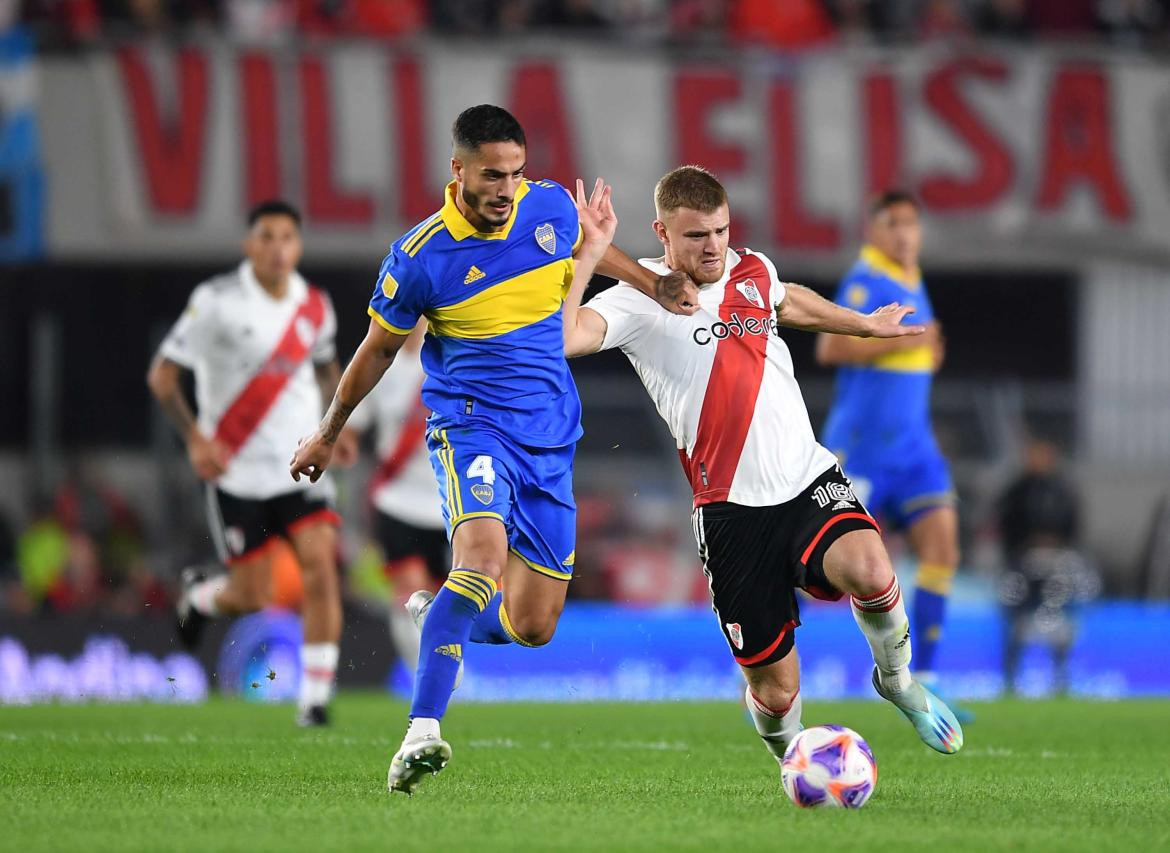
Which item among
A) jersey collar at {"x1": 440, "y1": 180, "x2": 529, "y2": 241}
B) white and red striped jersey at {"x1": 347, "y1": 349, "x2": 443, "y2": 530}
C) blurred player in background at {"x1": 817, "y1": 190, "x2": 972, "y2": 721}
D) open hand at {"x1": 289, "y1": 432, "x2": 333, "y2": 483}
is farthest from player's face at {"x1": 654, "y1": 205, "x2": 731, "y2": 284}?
white and red striped jersey at {"x1": 347, "y1": 349, "x2": 443, "y2": 530}

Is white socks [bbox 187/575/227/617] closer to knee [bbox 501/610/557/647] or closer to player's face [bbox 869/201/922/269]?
knee [bbox 501/610/557/647]

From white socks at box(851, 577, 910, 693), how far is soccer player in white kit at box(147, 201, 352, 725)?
3.85 meters

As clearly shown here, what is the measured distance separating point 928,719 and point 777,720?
20.9 inches

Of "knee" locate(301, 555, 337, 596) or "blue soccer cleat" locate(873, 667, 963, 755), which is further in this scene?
"knee" locate(301, 555, 337, 596)

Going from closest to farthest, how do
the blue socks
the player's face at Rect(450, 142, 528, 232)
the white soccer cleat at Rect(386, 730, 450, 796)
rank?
the white soccer cleat at Rect(386, 730, 450, 796) < the blue socks < the player's face at Rect(450, 142, 528, 232)

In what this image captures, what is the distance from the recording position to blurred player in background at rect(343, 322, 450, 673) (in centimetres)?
1177

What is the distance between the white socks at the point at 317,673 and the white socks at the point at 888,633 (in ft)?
11.9

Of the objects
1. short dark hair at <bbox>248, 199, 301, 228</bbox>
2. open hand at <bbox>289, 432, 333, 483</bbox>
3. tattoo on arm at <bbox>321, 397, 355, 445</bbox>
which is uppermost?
short dark hair at <bbox>248, 199, 301, 228</bbox>

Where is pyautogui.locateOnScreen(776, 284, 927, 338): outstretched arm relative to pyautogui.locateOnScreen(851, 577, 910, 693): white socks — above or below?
above

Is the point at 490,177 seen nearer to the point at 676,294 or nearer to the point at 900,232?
the point at 676,294

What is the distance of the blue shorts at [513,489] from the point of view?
667 cm

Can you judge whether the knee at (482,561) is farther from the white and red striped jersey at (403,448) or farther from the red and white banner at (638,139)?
the red and white banner at (638,139)

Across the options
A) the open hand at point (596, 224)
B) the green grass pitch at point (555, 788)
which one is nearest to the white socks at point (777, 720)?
the green grass pitch at point (555, 788)

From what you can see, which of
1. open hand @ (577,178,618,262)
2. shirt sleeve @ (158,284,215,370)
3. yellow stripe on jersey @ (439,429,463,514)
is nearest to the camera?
yellow stripe on jersey @ (439,429,463,514)
